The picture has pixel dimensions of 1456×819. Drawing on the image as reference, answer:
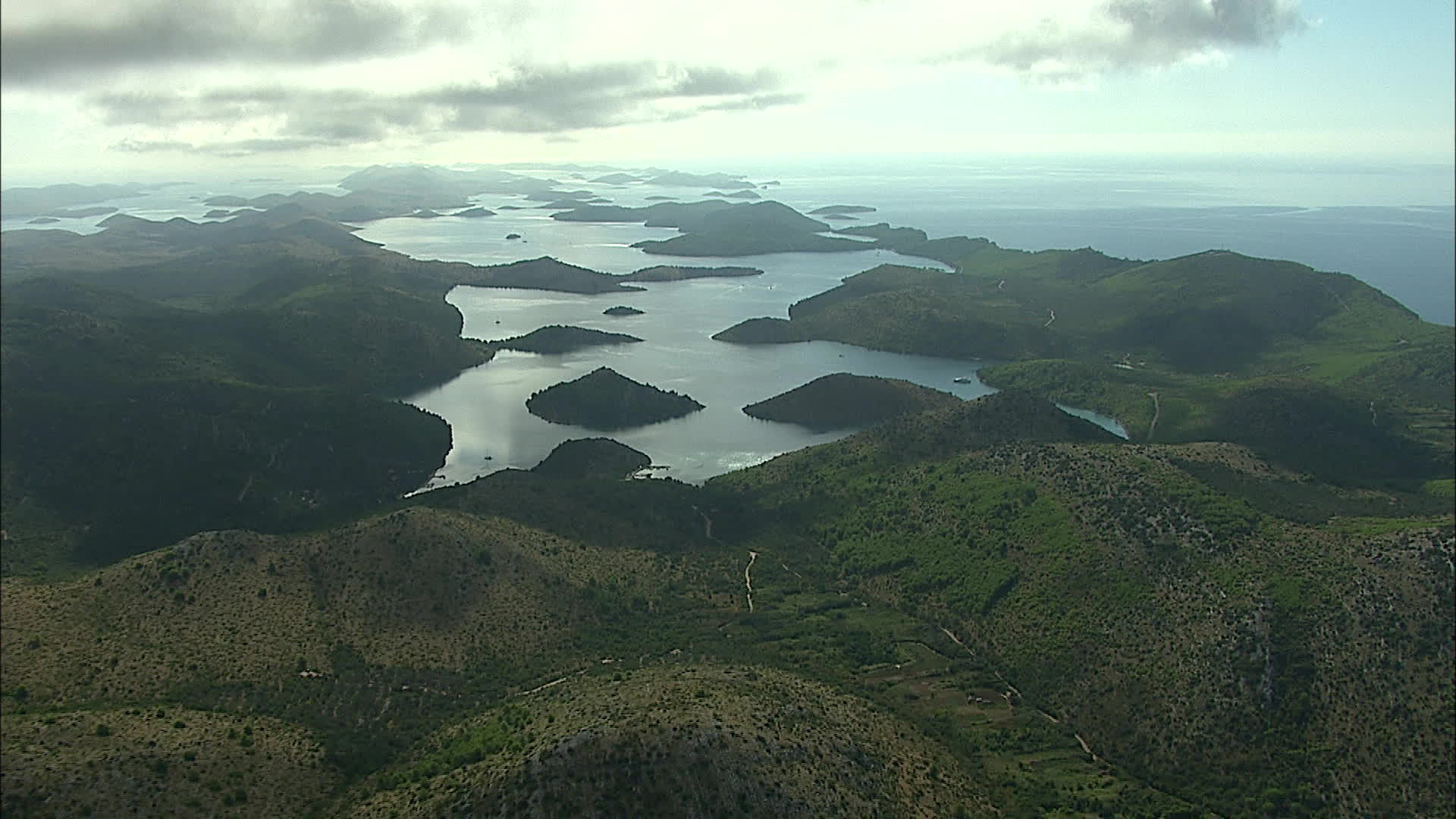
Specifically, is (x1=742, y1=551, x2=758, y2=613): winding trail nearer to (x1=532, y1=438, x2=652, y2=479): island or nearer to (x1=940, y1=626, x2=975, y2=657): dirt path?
(x1=940, y1=626, x2=975, y2=657): dirt path

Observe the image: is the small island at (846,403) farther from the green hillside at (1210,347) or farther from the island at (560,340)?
the island at (560,340)

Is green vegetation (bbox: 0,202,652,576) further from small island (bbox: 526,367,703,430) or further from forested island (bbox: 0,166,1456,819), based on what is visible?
small island (bbox: 526,367,703,430)

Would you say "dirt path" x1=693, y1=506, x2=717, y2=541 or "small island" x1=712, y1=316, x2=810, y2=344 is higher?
"small island" x1=712, y1=316, x2=810, y2=344

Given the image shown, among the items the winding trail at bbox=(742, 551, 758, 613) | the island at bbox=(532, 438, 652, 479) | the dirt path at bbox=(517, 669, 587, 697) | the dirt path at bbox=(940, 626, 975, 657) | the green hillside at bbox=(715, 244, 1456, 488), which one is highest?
the green hillside at bbox=(715, 244, 1456, 488)

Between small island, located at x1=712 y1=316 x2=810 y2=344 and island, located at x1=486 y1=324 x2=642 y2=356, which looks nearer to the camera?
island, located at x1=486 y1=324 x2=642 y2=356

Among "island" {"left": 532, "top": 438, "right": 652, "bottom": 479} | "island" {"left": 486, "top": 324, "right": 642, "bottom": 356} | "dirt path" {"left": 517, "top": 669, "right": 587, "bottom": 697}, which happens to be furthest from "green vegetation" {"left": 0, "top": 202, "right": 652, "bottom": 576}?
"dirt path" {"left": 517, "top": 669, "right": 587, "bottom": 697}

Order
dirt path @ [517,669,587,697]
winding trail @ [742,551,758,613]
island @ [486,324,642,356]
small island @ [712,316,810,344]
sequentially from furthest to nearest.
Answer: small island @ [712,316,810,344] < island @ [486,324,642,356] < winding trail @ [742,551,758,613] < dirt path @ [517,669,587,697]

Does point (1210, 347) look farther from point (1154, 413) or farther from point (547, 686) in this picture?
point (547, 686)

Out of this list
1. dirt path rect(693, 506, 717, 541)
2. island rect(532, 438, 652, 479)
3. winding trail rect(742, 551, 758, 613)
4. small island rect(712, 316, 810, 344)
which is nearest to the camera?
winding trail rect(742, 551, 758, 613)
